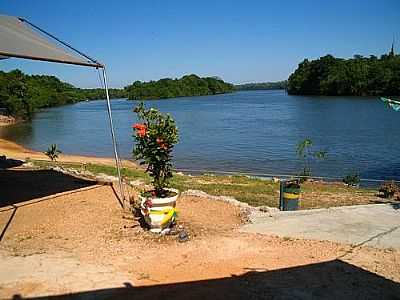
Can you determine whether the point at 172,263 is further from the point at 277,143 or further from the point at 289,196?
the point at 277,143

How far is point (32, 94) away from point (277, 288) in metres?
88.5

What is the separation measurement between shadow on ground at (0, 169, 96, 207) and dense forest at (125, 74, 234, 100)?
420ft

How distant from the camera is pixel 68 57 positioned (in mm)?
7527

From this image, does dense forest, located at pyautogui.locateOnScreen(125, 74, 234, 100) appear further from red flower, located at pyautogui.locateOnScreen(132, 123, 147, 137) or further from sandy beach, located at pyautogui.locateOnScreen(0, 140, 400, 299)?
red flower, located at pyautogui.locateOnScreen(132, 123, 147, 137)

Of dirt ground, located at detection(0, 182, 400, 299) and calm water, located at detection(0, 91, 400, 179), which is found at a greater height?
dirt ground, located at detection(0, 182, 400, 299)

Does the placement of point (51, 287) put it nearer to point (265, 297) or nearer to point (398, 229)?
point (265, 297)

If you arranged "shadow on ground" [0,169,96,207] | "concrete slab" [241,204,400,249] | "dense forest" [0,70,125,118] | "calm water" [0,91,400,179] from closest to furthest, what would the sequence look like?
"concrete slab" [241,204,400,249] < "shadow on ground" [0,169,96,207] < "calm water" [0,91,400,179] < "dense forest" [0,70,125,118]

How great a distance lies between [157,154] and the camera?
267 inches

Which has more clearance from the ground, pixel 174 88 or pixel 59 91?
pixel 59 91


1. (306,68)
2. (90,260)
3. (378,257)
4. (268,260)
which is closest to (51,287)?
(90,260)

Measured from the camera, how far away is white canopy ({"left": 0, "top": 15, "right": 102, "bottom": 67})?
21.3 feet

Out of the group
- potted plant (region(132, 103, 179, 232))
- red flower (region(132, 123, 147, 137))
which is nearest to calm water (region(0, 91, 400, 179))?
potted plant (region(132, 103, 179, 232))

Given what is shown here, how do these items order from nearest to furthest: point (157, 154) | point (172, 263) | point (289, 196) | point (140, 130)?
point (172, 263) → point (140, 130) → point (157, 154) → point (289, 196)

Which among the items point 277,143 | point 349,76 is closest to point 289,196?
point 277,143
